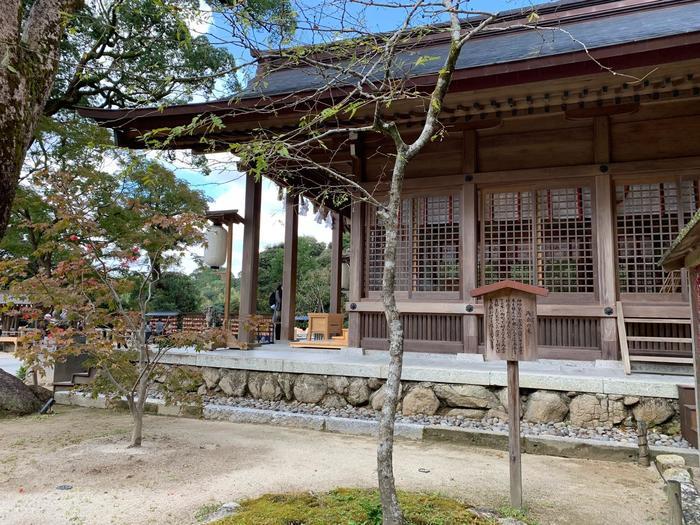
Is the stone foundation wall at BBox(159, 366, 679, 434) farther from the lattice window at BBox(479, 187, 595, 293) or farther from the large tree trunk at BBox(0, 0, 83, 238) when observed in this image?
the large tree trunk at BBox(0, 0, 83, 238)

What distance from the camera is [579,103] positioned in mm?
5809

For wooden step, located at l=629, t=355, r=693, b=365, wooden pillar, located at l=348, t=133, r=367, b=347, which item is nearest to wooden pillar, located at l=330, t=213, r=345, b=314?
wooden pillar, located at l=348, t=133, r=367, b=347

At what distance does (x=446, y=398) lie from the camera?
534cm

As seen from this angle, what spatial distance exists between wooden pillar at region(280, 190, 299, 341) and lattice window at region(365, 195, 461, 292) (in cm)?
236

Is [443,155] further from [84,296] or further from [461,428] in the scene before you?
[84,296]

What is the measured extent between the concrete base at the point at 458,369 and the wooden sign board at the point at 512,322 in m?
1.97

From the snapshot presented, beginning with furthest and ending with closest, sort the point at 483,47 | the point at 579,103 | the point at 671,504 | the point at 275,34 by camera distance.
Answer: the point at 483,47
the point at 579,103
the point at 275,34
the point at 671,504

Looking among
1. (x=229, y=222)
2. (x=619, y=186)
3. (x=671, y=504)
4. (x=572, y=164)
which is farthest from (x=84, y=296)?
(x=619, y=186)

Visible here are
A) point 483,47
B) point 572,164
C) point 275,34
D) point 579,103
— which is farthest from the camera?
point 483,47

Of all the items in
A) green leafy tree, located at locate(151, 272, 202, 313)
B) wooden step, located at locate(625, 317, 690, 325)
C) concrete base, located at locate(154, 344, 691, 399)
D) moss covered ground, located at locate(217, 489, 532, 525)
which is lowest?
moss covered ground, located at locate(217, 489, 532, 525)

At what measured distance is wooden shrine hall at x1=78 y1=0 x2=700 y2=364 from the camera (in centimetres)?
558

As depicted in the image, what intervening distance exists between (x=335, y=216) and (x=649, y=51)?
7.75 m

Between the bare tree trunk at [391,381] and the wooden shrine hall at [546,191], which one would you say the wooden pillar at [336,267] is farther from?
the bare tree trunk at [391,381]

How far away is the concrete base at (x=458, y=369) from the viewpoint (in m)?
4.73
